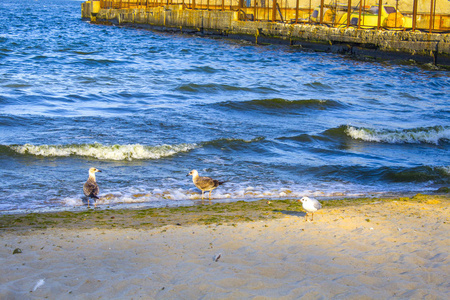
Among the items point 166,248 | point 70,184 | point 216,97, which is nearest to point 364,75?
point 216,97

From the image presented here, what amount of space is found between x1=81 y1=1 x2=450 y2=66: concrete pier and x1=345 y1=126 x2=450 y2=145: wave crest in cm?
1432

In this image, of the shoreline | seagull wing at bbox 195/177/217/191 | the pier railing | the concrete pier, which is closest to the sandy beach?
the shoreline

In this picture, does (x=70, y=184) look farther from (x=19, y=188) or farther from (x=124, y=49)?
(x=124, y=49)

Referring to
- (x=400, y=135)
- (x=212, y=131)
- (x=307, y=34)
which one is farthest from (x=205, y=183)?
(x=307, y=34)

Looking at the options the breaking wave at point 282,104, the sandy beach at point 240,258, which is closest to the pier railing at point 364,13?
the breaking wave at point 282,104

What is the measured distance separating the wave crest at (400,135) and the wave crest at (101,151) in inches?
196

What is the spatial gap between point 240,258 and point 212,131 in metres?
7.48

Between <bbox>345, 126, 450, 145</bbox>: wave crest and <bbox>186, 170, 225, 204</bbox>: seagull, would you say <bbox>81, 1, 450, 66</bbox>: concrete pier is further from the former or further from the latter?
<bbox>186, 170, 225, 204</bbox>: seagull

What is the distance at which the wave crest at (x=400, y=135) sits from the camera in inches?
471

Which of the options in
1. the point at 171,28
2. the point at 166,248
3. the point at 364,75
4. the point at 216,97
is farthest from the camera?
the point at 171,28

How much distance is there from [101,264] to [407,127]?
10.9m

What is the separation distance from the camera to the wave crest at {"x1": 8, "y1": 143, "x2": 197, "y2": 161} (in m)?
9.78

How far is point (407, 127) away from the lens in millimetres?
13289

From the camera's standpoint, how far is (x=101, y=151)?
9.95 m
